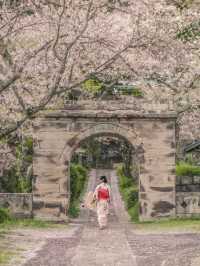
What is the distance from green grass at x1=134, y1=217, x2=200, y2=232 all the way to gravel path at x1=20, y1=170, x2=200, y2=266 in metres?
0.68

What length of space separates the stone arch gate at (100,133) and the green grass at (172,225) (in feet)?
1.50

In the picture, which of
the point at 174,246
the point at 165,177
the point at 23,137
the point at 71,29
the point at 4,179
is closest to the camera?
the point at 174,246

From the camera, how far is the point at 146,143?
93.2ft

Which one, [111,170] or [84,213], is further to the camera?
[111,170]

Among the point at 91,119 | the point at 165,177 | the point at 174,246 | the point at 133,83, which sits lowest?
the point at 174,246

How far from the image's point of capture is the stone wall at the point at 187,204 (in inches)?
1112

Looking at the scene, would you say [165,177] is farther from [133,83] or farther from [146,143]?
[133,83]

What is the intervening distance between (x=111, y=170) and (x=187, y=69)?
38.5m

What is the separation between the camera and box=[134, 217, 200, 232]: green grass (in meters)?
24.9

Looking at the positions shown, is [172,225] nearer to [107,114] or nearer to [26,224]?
[107,114]

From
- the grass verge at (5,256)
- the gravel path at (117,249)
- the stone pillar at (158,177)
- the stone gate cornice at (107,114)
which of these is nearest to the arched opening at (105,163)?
the stone pillar at (158,177)

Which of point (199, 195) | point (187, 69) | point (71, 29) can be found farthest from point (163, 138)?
point (71, 29)

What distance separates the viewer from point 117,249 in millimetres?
19344

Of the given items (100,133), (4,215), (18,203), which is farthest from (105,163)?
(4,215)
